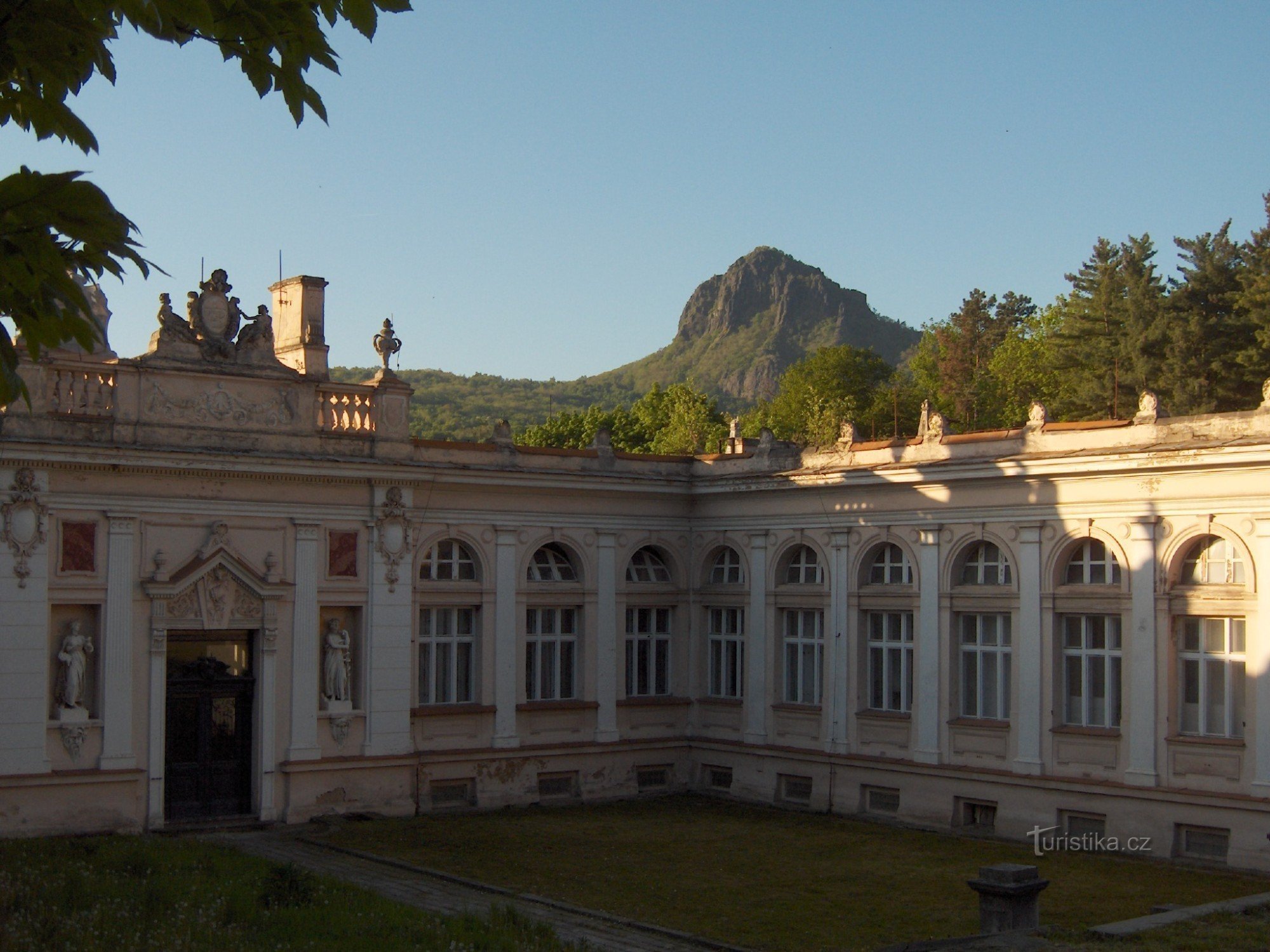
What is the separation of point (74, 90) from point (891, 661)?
24.3 m

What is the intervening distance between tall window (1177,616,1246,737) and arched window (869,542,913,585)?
5.54 meters

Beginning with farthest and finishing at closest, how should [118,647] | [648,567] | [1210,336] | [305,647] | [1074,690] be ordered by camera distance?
[1210,336]
[648,567]
[305,647]
[1074,690]
[118,647]

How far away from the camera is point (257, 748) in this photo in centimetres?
2530

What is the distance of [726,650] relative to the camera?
1216 inches

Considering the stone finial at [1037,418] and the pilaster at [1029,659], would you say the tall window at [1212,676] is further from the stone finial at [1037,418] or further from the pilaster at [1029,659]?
the stone finial at [1037,418]

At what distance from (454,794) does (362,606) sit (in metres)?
4.27

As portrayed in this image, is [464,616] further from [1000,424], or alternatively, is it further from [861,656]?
[1000,424]

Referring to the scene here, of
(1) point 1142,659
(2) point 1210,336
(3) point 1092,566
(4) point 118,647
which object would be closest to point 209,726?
(4) point 118,647

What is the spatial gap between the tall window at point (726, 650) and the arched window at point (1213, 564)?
390 inches

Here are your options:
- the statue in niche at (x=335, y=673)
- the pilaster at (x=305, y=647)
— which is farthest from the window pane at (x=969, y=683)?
the pilaster at (x=305, y=647)

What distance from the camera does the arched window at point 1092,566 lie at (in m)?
24.0

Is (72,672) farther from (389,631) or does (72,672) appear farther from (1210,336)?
(1210,336)

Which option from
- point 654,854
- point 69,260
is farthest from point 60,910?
point 69,260

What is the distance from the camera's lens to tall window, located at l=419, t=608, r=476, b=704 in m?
28.0
